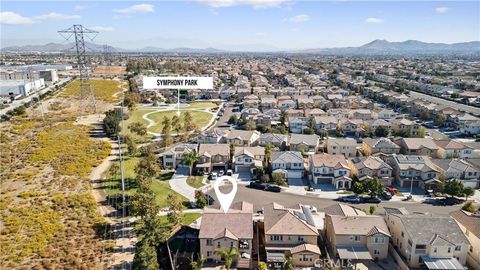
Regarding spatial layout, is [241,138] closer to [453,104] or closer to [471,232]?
[471,232]

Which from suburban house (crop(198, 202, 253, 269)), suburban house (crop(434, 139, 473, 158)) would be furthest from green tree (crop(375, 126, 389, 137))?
suburban house (crop(198, 202, 253, 269))

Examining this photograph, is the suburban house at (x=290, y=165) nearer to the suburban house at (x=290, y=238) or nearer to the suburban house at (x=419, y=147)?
the suburban house at (x=290, y=238)

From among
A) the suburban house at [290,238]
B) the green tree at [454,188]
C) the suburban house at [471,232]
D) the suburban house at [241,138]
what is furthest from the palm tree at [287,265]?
the suburban house at [241,138]

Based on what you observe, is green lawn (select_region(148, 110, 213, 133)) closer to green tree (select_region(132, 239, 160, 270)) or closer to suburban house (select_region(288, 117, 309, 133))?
suburban house (select_region(288, 117, 309, 133))

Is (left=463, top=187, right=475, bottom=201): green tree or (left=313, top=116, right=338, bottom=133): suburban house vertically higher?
(left=313, top=116, right=338, bottom=133): suburban house

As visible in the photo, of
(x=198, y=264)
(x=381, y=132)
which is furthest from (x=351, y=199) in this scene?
(x=381, y=132)

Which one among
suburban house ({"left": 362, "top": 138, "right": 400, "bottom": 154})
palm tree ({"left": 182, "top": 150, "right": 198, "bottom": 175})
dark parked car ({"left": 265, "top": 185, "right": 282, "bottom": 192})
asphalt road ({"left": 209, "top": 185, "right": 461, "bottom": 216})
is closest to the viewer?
asphalt road ({"left": 209, "top": 185, "right": 461, "bottom": 216})
